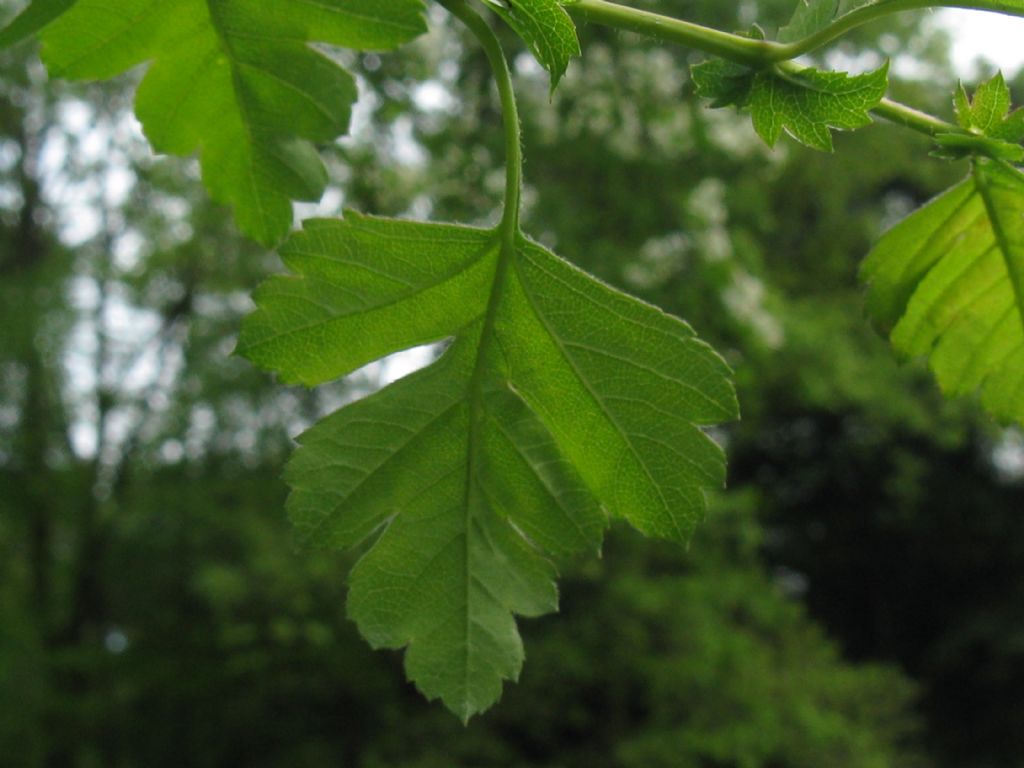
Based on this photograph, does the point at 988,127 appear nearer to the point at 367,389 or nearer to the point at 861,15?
the point at 861,15

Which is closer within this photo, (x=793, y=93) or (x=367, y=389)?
(x=793, y=93)

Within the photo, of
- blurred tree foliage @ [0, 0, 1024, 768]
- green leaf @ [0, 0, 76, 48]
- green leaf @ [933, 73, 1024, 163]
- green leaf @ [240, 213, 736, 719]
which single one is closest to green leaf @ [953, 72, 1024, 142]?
green leaf @ [933, 73, 1024, 163]

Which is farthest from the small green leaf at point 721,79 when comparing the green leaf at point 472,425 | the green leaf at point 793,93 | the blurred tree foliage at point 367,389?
the blurred tree foliage at point 367,389

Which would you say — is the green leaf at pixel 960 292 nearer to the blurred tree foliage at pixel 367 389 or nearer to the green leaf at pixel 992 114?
the green leaf at pixel 992 114

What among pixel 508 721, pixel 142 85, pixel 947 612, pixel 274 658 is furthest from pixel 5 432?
pixel 947 612

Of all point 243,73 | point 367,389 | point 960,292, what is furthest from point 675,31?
point 367,389

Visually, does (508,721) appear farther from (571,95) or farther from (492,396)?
A: (492,396)

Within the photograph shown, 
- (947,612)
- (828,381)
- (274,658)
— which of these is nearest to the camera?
(274,658)
